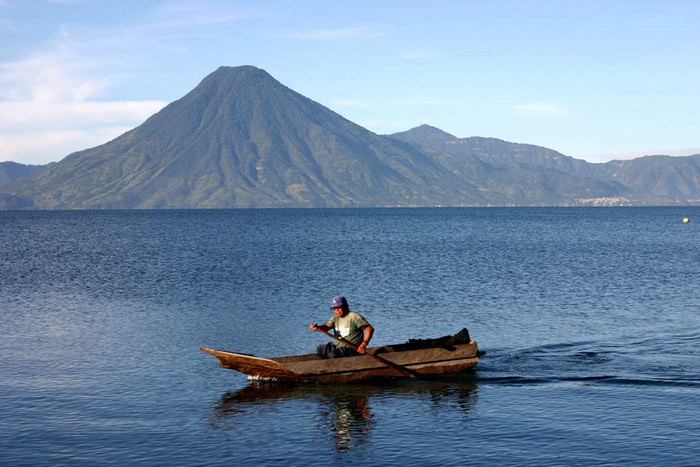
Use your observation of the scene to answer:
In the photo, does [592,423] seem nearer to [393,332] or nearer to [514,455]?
[514,455]

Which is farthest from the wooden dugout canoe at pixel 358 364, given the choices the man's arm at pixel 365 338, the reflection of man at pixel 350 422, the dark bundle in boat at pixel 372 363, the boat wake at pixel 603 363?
the reflection of man at pixel 350 422

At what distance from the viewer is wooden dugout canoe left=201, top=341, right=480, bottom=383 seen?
25297mm

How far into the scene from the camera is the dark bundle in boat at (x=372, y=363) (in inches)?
997

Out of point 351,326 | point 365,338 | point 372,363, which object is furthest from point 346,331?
point 372,363

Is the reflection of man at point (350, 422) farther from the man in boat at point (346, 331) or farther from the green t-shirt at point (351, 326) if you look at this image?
the green t-shirt at point (351, 326)

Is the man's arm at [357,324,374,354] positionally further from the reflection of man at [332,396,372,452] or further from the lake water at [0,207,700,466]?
the reflection of man at [332,396,372,452]

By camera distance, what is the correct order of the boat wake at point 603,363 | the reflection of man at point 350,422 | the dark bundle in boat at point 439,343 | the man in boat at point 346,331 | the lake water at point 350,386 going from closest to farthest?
the lake water at point 350,386, the reflection of man at point 350,422, the man in boat at point 346,331, the boat wake at point 603,363, the dark bundle in boat at point 439,343

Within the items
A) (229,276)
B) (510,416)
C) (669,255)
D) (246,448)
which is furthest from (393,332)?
(669,255)

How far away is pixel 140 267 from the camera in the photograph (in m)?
69.8

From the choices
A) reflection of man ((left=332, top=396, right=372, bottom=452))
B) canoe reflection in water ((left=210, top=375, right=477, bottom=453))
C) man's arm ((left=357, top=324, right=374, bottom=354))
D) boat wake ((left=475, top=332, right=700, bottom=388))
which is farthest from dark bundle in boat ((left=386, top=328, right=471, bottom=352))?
reflection of man ((left=332, top=396, right=372, bottom=452))

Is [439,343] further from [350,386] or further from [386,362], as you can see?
[350,386]

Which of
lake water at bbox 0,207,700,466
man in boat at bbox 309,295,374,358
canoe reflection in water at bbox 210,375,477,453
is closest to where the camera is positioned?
lake water at bbox 0,207,700,466

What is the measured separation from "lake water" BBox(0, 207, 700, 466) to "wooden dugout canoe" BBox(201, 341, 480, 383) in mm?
475

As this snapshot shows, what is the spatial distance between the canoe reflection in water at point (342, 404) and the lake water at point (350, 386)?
85mm
